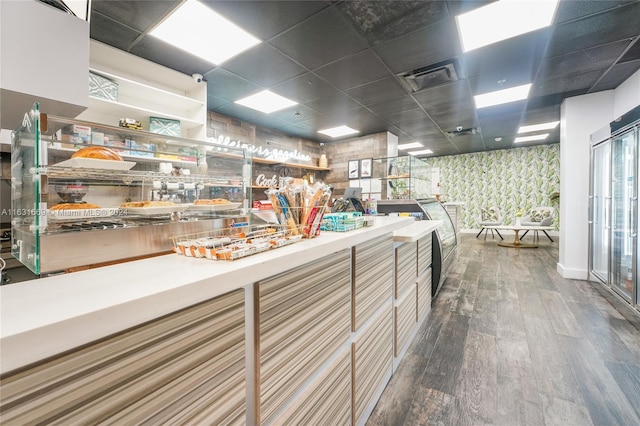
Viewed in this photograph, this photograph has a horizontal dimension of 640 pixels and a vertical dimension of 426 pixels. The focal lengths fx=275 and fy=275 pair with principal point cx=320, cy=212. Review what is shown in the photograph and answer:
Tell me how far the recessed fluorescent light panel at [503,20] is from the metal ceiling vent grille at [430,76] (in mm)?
452

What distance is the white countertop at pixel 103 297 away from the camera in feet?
1.23

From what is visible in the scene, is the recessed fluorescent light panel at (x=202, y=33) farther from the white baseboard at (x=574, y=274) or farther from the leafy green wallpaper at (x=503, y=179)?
the leafy green wallpaper at (x=503, y=179)

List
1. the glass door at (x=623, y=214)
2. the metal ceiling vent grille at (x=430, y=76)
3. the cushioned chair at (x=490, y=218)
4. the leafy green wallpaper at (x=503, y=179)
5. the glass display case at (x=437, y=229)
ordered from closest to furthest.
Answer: the glass door at (x=623, y=214) → the glass display case at (x=437, y=229) → the metal ceiling vent grille at (x=430, y=76) → the cushioned chair at (x=490, y=218) → the leafy green wallpaper at (x=503, y=179)

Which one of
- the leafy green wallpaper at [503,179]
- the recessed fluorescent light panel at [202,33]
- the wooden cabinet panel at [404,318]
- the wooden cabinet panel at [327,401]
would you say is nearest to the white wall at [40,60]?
the recessed fluorescent light panel at [202,33]

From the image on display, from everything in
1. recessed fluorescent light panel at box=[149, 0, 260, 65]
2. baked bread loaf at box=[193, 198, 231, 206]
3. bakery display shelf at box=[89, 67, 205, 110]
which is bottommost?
baked bread loaf at box=[193, 198, 231, 206]

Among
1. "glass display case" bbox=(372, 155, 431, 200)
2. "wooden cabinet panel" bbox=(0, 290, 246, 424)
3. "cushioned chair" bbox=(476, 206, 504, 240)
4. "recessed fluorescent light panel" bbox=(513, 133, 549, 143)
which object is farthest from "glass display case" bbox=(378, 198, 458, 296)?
"recessed fluorescent light panel" bbox=(513, 133, 549, 143)

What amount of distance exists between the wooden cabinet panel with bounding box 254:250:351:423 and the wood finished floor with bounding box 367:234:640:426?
32.8 inches

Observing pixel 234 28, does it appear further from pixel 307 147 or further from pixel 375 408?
pixel 307 147

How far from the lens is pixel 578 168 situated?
163 inches

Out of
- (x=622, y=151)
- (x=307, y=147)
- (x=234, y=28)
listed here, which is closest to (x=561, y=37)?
(x=622, y=151)

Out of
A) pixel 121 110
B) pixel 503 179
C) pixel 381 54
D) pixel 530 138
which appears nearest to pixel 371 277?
pixel 381 54

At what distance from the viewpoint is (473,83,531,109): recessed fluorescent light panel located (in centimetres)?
399

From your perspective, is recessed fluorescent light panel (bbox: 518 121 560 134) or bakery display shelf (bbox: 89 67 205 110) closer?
bakery display shelf (bbox: 89 67 205 110)

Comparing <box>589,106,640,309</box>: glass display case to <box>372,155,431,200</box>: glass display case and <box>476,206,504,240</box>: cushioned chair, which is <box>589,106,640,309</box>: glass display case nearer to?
<box>372,155,431,200</box>: glass display case
